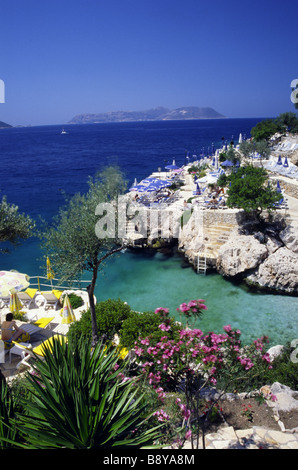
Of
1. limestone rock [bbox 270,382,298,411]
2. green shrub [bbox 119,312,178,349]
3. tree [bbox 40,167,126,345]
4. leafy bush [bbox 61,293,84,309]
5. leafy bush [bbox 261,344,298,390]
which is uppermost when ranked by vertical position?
tree [bbox 40,167,126,345]

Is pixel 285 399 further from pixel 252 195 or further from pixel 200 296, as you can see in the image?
pixel 252 195

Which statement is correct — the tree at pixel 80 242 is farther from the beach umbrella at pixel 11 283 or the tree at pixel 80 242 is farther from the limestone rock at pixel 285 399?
the limestone rock at pixel 285 399

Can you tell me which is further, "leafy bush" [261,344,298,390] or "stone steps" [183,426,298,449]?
"leafy bush" [261,344,298,390]

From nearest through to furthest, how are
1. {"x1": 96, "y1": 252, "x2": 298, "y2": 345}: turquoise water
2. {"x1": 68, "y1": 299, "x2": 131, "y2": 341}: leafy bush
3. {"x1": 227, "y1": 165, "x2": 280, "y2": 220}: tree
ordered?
{"x1": 68, "y1": 299, "x2": 131, "y2": 341}: leafy bush, {"x1": 96, "y1": 252, "x2": 298, "y2": 345}: turquoise water, {"x1": 227, "y1": 165, "x2": 280, "y2": 220}: tree

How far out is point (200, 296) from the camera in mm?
17719

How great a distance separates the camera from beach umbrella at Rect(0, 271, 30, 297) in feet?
41.4

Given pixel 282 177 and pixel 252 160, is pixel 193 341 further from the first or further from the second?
pixel 252 160

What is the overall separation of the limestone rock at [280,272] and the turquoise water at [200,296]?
0.76 m

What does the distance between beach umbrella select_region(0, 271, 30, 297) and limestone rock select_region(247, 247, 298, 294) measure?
12979 mm

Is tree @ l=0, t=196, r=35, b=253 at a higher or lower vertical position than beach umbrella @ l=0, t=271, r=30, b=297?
higher

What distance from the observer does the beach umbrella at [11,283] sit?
1263cm

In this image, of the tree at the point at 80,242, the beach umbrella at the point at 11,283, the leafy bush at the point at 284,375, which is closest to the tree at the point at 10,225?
the beach umbrella at the point at 11,283

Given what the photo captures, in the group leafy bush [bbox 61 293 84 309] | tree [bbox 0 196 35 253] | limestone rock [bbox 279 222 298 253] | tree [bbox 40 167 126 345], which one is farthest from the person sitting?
limestone rock [bbox 279 222 298 253]

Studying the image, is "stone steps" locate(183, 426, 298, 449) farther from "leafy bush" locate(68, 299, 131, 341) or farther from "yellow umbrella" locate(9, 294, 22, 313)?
"yellow umbrella" locate(9, 294, 22, 313)
